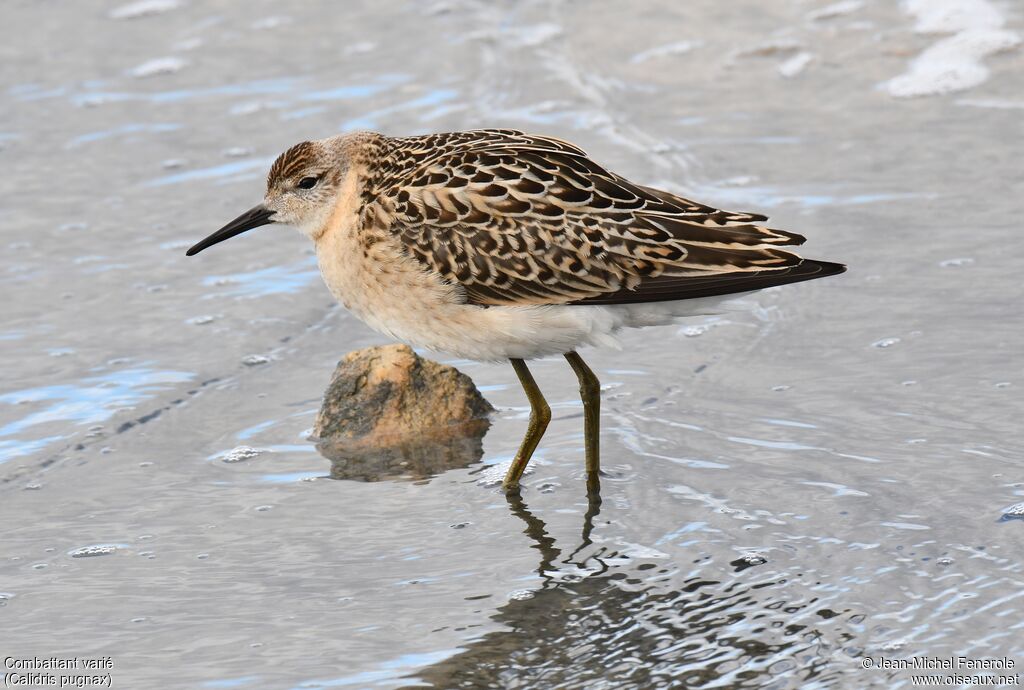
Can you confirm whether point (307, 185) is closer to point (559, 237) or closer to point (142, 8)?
point (559, 237)

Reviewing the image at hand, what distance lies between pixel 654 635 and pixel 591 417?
158cm

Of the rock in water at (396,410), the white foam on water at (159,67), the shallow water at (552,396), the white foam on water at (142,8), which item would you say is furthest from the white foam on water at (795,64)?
the white foam on water at (142,8)

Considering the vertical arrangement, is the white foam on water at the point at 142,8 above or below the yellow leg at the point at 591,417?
above

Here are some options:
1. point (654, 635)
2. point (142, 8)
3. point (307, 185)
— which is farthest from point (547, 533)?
point (142, 8)

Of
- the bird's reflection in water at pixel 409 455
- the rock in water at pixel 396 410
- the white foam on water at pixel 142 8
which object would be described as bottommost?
the bird's reflection in water at pixel 409 455

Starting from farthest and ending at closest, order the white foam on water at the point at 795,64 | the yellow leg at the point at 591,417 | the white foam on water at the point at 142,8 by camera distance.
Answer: the white foam on water at the point at 142,8 → the white foam on water at the point at 795,64 → the yellow leg at the point at 591,417

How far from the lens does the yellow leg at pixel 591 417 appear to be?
683 cm

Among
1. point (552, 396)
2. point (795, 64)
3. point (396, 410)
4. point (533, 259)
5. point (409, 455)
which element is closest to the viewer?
point (533, 259)

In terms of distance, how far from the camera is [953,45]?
40.1ft

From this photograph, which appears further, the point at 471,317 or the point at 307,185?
the point at 307,185

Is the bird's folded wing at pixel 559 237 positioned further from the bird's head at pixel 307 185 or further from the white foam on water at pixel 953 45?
the white foam on water at pixel 953 45

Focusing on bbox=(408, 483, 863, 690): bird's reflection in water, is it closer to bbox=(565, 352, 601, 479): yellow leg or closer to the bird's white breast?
bbox=(565, 352, 601, 479): yellow leg

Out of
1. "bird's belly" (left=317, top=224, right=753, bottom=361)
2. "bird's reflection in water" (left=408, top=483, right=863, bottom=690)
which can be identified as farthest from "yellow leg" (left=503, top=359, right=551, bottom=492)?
"bird's reflection in water" (left=408, top=483, right=863, bottom=690)

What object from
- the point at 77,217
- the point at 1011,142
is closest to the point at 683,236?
the point at 1011,142
